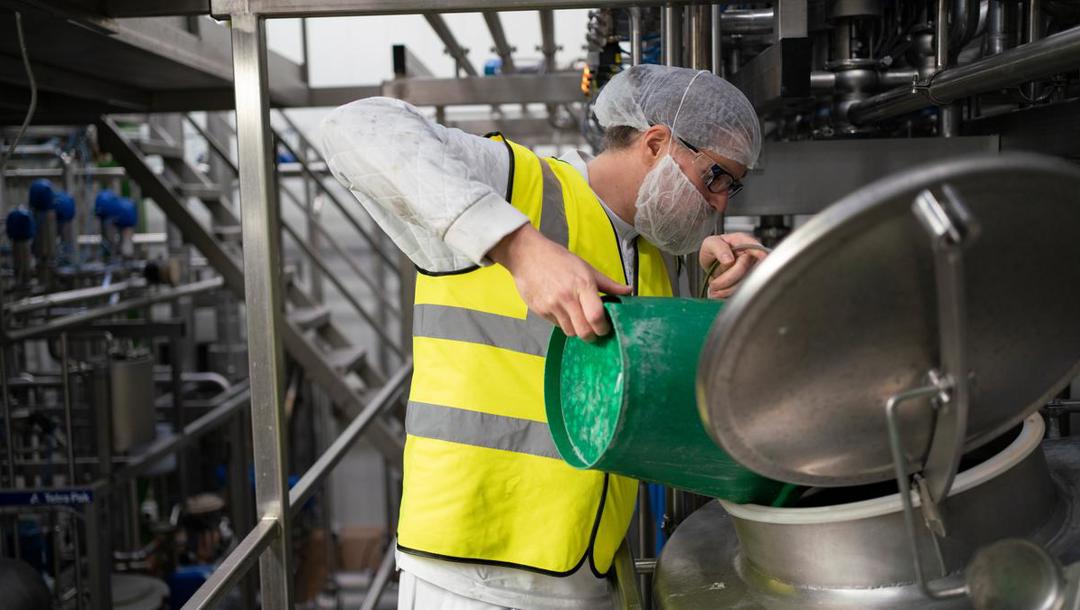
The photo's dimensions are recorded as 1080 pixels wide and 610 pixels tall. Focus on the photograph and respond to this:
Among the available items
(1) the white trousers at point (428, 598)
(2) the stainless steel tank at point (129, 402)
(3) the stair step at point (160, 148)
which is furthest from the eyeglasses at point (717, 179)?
(3) the stair step at point (160, 148)

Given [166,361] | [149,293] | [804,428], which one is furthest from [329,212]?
[804,428]

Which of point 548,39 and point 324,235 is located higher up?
point 548,39

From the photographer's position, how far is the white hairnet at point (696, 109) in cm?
111

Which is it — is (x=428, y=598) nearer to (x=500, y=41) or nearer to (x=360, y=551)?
(x=500, y=41)

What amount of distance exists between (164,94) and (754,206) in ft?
7.59

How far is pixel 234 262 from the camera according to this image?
11.3ft

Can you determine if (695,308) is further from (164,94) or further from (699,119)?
(164,94)

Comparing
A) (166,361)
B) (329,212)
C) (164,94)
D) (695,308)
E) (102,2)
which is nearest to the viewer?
(695,308)

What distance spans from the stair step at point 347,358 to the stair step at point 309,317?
15 centimetres

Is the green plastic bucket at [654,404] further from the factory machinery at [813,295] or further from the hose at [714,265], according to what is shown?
the hose at [714,265]

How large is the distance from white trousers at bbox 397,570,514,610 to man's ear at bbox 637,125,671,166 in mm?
607

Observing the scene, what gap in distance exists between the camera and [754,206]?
1.44 metres

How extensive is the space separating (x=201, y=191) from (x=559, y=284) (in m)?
3.61

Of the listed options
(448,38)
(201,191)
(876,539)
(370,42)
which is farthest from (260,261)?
(370,42)
